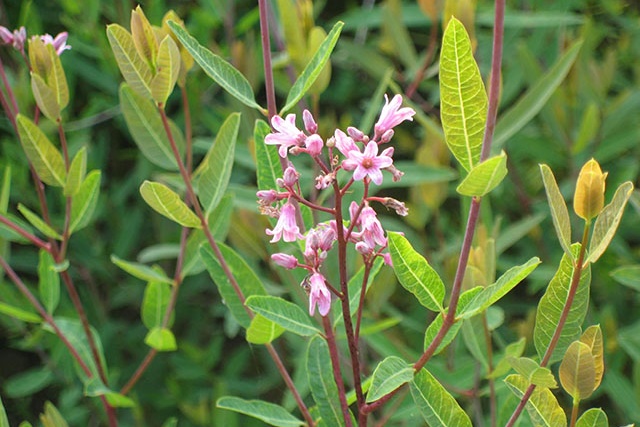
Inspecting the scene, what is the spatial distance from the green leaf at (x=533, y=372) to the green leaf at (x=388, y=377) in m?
0.10

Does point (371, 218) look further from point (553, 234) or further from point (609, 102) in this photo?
point (609, 102)

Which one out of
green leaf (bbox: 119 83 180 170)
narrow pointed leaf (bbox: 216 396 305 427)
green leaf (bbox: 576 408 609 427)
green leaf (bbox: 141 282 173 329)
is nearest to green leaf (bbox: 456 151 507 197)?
green leaf (bbox: 576 408 609 427)

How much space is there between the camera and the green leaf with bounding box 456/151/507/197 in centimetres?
79

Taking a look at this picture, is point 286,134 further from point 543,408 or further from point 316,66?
point 543,408

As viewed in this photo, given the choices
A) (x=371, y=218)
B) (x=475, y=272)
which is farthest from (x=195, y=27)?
(x=371, y=218)

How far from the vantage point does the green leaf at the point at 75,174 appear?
4.16ft

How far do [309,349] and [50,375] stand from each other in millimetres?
1308

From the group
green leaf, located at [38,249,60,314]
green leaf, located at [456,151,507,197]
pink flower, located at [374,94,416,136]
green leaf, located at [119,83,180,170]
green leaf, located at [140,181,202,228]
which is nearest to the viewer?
green leaf, located at [456,151,507,197]

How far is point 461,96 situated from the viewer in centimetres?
86

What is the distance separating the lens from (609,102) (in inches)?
90.0

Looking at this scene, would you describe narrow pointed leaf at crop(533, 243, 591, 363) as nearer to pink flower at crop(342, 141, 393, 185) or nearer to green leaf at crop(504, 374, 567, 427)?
green leaf at crop(504, 374, 567, 427)

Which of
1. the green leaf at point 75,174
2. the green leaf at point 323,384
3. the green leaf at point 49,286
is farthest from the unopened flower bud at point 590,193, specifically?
the green leaf at point 49,286

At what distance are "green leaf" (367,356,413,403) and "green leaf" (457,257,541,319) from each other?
0.26ft

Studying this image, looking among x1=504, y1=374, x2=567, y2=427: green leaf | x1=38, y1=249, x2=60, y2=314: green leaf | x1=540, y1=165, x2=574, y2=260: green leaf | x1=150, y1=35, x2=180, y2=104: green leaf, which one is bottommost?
x1=38, y1=249, x2=60, y2=314: green leaf
